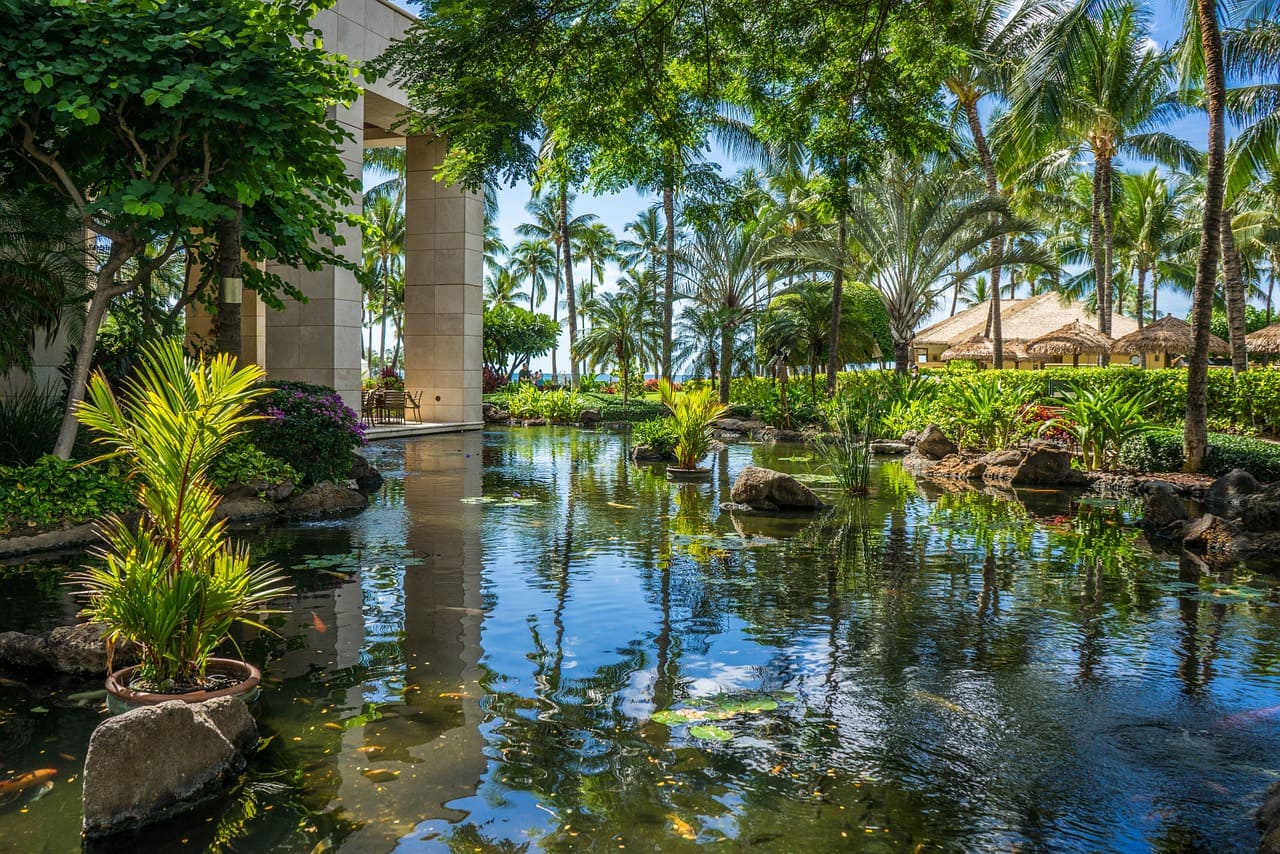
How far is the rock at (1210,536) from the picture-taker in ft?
27.5

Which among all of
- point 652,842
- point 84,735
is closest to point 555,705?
point 652,842

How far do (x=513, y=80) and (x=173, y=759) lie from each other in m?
5.09

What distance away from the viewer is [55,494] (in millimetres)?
7887

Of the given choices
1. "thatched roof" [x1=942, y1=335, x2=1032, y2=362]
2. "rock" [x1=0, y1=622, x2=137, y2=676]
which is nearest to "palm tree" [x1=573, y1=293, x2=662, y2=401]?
"thatched roof" [x1=942, y1=335, x2=1032, y2=362]

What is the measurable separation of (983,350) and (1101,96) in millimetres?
12256

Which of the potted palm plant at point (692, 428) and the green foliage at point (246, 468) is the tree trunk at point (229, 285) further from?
the potted palm plant at point (692, 428)

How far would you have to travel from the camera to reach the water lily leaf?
386 cm

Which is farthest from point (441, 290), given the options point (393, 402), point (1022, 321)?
point (1022, 321)

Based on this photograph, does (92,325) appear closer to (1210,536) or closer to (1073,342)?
(1210,536)

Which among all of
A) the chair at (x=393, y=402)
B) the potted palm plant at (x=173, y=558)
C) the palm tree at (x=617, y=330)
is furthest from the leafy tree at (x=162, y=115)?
the palm tree at (x=617, y=330)

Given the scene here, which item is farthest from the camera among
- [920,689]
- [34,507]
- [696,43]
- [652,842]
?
[34,507]

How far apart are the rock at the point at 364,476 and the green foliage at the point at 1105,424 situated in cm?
1059

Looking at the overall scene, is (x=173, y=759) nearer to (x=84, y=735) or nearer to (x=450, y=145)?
(x=84, y=735)

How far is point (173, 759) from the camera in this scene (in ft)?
10.8
